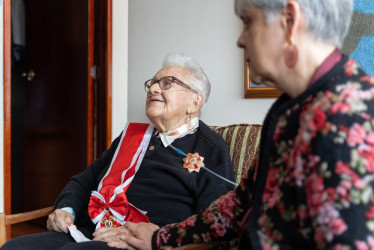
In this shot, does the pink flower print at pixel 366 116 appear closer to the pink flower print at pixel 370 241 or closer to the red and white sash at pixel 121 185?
the pink flower print at pixel 370 241

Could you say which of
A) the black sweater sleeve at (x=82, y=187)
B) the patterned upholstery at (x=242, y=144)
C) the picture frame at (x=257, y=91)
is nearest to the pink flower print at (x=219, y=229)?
the patterned upholstery at (x=242, y=144)

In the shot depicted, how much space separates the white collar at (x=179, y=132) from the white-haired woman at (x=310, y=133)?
0.89m

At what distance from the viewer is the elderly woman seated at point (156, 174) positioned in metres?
1.55

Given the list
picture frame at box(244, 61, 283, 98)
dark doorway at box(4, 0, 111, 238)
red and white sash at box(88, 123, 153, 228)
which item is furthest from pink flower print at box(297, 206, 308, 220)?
dark doorway at box(4, 0, 111, 238)

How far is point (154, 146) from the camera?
1.74 metres

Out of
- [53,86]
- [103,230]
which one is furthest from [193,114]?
[53,86]

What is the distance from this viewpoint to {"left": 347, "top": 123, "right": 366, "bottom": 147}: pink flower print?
630 millimetres

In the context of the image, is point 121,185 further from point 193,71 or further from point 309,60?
point 309,60

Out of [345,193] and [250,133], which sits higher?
[345,193]

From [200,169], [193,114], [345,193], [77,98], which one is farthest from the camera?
[77,98]

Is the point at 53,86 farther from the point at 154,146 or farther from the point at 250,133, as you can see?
the point at 250,133

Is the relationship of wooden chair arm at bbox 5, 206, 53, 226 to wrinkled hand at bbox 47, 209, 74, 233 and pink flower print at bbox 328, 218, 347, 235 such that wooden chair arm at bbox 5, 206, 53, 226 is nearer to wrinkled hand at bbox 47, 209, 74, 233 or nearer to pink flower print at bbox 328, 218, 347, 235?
wrinkled hand at bbox 47, 209, 74, 233

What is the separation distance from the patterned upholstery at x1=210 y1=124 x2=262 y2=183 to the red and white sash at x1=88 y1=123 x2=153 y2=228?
38 centimetres

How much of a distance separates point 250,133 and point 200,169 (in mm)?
320
